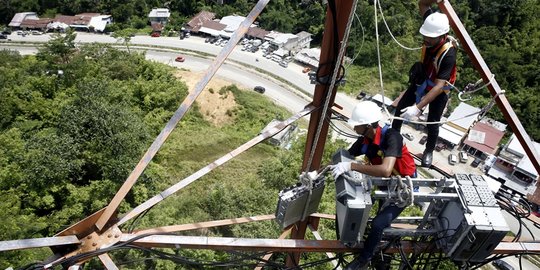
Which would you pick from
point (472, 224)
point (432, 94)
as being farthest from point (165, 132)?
point (432, 94)

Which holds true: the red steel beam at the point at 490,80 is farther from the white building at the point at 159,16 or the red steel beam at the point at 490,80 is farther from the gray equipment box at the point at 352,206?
the white building at the point at 159,16

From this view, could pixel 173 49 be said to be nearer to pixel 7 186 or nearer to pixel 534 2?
Answer: pixel 7 186

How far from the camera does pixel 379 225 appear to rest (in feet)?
15.2

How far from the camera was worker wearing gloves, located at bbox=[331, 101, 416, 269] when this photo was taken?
4.57 meters

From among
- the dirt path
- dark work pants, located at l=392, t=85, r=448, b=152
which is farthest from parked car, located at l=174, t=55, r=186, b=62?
dark work pants, located at l=392, t=85, r=448, b=152

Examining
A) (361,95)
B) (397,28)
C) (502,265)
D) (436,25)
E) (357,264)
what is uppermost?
(436,25)

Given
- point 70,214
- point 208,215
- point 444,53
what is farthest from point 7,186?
point 444,53

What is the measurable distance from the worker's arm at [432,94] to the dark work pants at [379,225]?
→ 1.69 metres

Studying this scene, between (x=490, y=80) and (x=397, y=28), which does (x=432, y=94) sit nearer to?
(x=490, y=80)

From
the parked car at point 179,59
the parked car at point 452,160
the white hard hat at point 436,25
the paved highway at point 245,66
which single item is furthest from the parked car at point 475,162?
the parked car at point 179,59

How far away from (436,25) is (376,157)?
2.38 metres

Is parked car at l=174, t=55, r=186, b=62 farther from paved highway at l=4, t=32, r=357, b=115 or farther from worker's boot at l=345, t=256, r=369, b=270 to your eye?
worker's boot at l=345, t=256, r=369, b=270

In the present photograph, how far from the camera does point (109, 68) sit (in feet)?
95.0

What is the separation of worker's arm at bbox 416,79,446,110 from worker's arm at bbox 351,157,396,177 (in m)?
1.38
